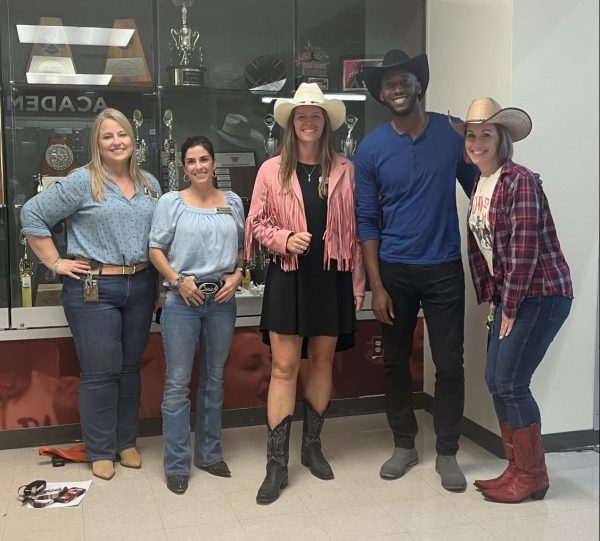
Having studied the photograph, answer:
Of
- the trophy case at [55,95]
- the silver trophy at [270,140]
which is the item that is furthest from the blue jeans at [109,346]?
the silver trophy at [270,140]

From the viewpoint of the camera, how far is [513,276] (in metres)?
2.65

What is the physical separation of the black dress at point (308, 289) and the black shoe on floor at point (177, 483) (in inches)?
27.9

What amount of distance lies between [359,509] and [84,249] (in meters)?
1.52

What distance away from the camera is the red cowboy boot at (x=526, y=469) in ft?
9.23

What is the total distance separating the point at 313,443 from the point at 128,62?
212 cm

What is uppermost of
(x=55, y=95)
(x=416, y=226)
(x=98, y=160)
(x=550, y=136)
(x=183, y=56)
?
(x=183, y=56)

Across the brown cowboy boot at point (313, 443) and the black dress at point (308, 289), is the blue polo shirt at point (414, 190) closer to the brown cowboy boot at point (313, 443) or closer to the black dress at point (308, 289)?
the black dress at point (308, 289)

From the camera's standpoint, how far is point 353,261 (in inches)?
118

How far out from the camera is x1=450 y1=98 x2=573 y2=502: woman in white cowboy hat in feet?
8.70

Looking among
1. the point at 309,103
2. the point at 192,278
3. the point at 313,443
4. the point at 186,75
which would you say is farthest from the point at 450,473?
the point at 186,75

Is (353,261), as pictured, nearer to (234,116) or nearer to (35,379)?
(234,116)

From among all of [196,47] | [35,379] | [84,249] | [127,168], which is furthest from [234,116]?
[35,379]

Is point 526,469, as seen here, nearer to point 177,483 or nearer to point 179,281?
point 177,483

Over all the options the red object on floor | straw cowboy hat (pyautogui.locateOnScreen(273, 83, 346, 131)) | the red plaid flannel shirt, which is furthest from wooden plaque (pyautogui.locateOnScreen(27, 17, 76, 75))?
the red plaid flannel shirt
